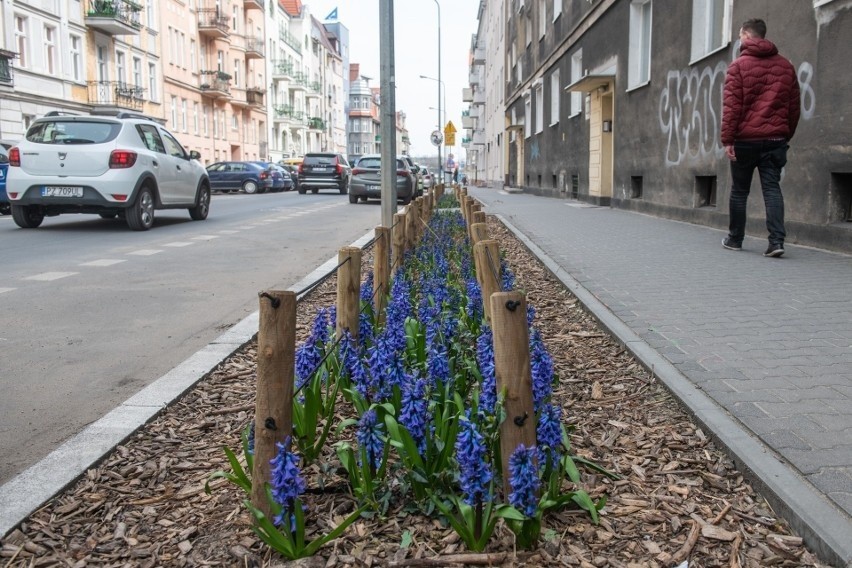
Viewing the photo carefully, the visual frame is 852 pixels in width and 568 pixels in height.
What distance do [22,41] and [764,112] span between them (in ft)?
102

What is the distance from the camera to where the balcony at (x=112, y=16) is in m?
37.4

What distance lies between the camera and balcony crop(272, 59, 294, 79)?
76000 millimetres

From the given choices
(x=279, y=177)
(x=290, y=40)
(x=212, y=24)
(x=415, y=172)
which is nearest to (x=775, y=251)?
(x=415, y=172)

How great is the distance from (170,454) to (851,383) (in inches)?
128

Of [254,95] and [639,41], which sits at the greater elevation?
[254,95]

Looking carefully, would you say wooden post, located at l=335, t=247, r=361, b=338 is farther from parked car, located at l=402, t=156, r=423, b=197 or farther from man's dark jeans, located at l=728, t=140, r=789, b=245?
parked car, located at l=402, t=156, r=423, b=197

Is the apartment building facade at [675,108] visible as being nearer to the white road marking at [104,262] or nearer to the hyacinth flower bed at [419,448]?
the hyacinth flower bed at [419,448]

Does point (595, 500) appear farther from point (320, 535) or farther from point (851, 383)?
point (851, 383)

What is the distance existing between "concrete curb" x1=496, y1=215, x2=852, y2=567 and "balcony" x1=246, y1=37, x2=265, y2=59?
64867 millimetres

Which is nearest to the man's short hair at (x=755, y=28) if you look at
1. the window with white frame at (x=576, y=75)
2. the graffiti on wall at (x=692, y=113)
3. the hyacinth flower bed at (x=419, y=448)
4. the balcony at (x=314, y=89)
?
the graffiti on wall at (x=692, y=113)

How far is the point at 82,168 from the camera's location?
513 inches

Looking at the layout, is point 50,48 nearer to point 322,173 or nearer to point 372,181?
point 322,173

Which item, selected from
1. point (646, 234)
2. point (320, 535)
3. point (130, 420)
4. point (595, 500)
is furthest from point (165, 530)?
point (646, 234)

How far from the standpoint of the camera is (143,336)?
19.1ft
